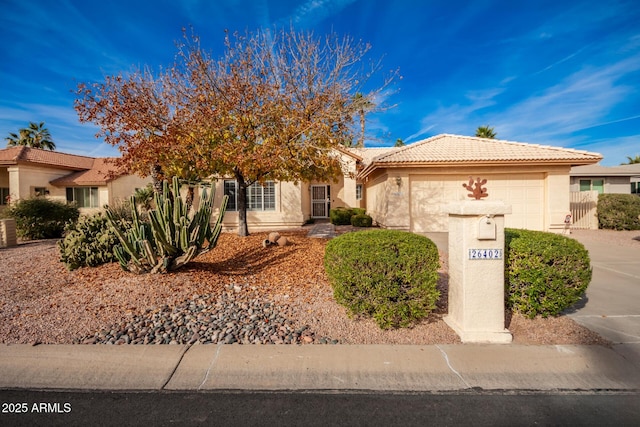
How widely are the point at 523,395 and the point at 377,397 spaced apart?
54.7 inches

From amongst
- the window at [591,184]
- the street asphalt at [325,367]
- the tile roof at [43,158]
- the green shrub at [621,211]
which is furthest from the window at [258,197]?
the window at [591,184]

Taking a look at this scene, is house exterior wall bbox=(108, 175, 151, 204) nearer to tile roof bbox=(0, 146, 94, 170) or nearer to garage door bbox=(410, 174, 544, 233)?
tile roof bbox=(0, 146, 94, 170)

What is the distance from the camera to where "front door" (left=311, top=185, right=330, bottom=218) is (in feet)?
68.7

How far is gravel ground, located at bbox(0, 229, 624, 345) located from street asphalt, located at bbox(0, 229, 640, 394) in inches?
9.5

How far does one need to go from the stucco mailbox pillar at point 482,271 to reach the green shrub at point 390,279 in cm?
39

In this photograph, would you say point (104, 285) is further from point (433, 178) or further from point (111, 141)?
point (433, 178)

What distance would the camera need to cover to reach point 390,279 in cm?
402

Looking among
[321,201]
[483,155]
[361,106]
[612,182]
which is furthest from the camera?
[612,182]

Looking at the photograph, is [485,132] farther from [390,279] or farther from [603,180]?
[390,279]

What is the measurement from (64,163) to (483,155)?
1049 inches

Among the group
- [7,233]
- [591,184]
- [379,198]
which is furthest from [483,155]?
[7,233]

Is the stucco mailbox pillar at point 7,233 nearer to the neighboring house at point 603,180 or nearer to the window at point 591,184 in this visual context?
the neighboring house at point 603,180

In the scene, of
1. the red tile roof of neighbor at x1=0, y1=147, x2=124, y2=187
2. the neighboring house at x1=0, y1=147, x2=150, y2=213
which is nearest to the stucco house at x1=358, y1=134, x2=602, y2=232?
the red tile roof of neighbor at x1=0, y1=147, x2=124, y2=187

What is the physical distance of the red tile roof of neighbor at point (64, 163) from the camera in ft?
64.6
